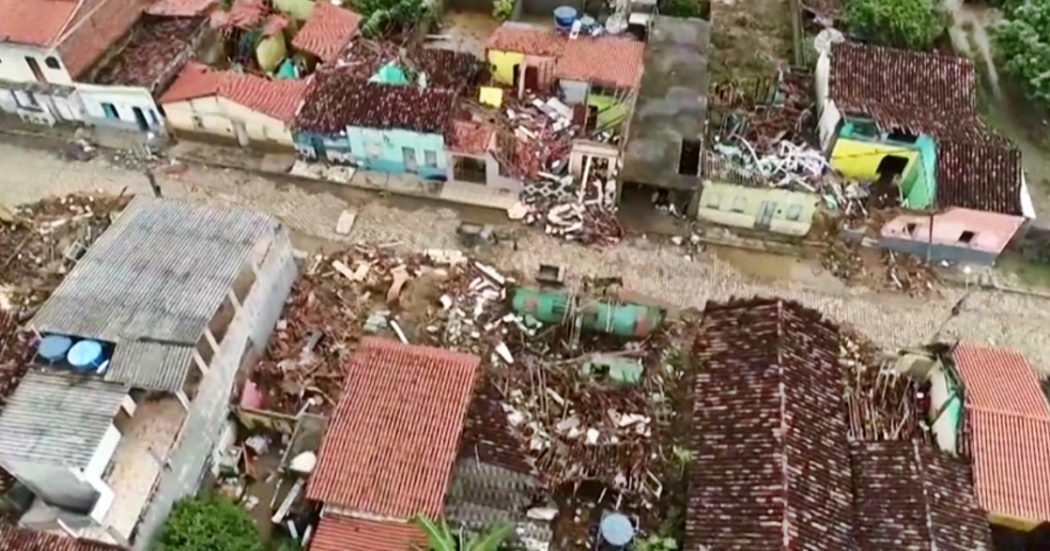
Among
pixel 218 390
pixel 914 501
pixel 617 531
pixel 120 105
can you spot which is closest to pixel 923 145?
pixel 914 501

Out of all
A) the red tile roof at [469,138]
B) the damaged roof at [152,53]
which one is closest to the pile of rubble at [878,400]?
the red tile roof at [469,138]

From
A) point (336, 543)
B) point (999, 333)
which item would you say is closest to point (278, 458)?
point (336, 543)

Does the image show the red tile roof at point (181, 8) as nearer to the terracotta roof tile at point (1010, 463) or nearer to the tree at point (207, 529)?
the tree at point (207, 529)

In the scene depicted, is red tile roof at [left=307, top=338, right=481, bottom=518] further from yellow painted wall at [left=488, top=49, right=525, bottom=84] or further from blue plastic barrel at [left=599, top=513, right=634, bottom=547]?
yellow painted wall at [left=488, top=49, right=525, bottom=84]

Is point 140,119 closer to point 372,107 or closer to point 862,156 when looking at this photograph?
point 372,107

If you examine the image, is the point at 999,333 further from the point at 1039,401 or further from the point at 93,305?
the point at 93,305
